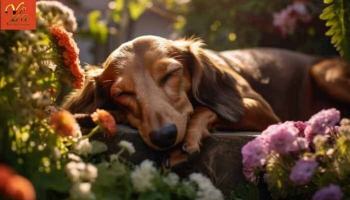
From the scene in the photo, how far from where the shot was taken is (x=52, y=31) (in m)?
3.12

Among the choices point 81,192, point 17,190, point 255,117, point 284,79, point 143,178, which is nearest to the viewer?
point 17,190

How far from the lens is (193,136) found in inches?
129

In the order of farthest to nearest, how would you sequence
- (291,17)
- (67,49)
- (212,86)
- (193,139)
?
(291,17) → (212,86) → (193,139) → (67,49)

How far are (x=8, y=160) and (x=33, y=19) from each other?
0.63m

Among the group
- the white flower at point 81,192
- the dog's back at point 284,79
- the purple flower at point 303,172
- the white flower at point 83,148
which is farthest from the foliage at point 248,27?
the white flower at point 81,192

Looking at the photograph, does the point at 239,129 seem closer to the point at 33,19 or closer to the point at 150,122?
the point at 150,122

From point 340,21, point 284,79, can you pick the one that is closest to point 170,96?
point 340,21

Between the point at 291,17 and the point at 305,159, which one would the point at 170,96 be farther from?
the point at 291,17

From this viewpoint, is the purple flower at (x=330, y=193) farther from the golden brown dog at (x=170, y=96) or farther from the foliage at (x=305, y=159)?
the golden brown dog at (x=170, y=96)

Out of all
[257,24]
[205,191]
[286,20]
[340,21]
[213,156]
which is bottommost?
[257,24]

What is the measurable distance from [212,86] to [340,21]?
2.61 feet

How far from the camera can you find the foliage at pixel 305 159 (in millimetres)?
2668

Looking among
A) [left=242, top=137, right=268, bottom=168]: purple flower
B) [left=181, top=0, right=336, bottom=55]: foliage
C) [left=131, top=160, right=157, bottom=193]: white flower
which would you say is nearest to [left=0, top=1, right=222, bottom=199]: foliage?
[left=131, top=160, right=157, bottom=193]: white flower

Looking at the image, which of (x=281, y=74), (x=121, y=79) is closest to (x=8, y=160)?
(x=121, y=79)
